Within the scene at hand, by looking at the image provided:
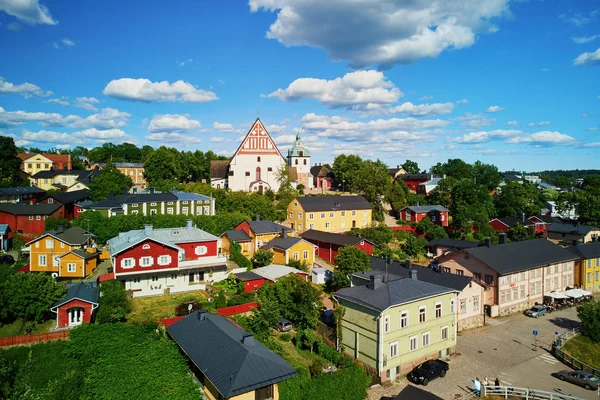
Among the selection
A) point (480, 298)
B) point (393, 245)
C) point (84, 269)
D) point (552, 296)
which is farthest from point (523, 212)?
point (84, 269)

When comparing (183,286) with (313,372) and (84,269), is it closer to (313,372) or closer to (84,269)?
(84,269)

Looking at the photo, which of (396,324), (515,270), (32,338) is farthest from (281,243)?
(32,338)

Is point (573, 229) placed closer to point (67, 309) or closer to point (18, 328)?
point (67, 309)

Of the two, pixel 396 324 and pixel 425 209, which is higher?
pixel 425 209

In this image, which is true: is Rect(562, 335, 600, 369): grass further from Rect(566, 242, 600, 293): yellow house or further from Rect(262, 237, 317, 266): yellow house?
Rect(262, 237, 317, 266): yellow house

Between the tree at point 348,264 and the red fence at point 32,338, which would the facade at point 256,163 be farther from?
the red fence at point 32,338

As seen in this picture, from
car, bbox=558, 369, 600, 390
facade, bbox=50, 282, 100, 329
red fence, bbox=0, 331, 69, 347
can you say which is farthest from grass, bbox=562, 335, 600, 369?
red fence, bbox=0, 331, 69, 347

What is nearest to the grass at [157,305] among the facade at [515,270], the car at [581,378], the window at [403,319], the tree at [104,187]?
the window at [403,319]

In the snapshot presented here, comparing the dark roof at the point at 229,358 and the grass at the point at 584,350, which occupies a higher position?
the dark roof at the point at 229,358
